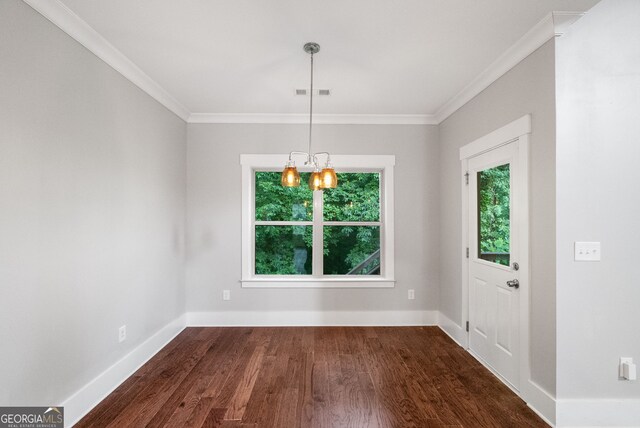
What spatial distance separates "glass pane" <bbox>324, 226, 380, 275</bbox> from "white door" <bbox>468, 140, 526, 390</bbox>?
50.4 inches

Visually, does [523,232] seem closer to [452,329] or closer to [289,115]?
[452,329]

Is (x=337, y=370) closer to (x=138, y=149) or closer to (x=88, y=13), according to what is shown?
(x=138, y=149)

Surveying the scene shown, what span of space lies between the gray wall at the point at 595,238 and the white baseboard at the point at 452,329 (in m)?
1.31

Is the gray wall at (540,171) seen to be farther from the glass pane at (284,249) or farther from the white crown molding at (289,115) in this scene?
the glass pane at (284,249)

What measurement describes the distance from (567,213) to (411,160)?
7.06 ft

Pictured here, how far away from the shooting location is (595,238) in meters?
2.04

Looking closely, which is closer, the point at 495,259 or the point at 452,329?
the point at 495,259

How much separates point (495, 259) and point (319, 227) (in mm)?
2081

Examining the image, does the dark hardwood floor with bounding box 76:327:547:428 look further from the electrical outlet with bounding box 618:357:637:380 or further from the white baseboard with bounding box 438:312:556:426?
the electrical outlet with bounding box 618:357:637:380

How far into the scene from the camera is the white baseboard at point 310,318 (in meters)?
3.94

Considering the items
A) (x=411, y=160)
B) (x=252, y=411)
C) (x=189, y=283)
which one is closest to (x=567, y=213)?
(x=411, y=160)

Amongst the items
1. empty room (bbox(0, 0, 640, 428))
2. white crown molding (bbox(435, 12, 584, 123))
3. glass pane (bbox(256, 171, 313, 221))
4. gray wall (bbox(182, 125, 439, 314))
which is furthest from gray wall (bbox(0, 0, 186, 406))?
white crown molding (bbox(435, 12, 584, 123))

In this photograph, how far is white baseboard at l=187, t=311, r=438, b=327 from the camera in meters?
3.94

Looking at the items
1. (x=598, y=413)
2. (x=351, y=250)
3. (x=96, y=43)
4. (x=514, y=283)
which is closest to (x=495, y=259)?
(x=514, y=283)
